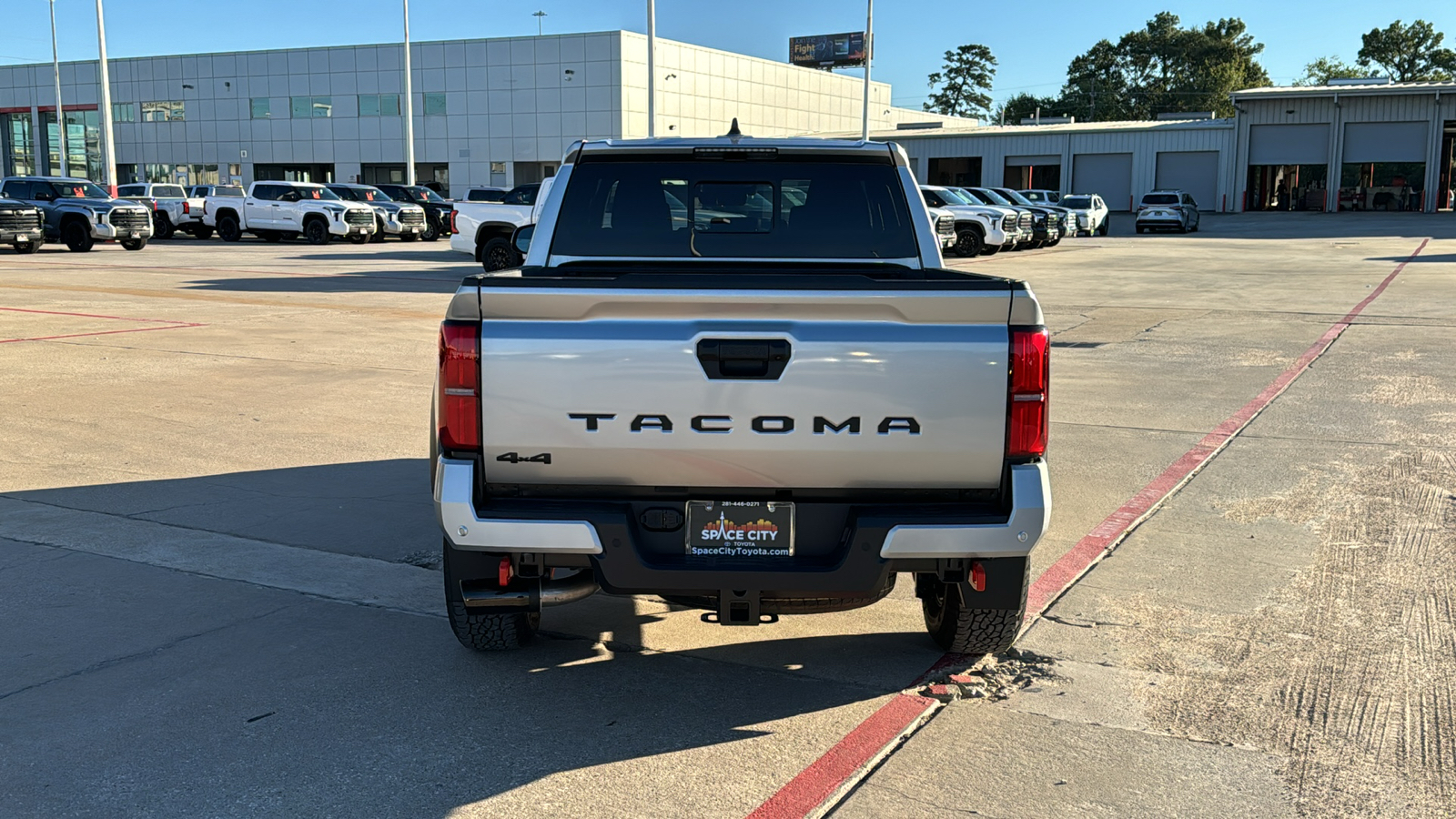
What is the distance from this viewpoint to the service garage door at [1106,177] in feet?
228

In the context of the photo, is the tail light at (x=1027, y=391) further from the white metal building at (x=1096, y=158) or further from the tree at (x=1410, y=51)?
the tree at (x=1410, y=51)

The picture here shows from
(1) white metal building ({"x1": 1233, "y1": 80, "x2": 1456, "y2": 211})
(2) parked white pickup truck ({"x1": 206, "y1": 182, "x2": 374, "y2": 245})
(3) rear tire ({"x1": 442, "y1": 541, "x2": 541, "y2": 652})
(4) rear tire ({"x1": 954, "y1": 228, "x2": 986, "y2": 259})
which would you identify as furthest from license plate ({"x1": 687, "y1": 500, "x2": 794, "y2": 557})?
(1) white metal building ({"x1": 1233, "y1": 80, "x2": 1456, "y2": 211})

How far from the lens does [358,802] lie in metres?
3.55

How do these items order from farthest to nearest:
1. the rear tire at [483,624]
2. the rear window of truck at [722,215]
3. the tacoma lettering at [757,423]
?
the rear window of truck at [722,215]
the rear tire at [483,624]
the tacoma lettering at [757,423]

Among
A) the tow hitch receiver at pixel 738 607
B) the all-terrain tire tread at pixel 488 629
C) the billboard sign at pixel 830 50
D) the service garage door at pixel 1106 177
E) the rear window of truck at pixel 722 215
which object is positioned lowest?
the all-terrain tire tread at pixel 488 629

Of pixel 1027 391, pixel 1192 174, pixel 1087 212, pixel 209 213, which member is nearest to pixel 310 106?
pixel 209 213

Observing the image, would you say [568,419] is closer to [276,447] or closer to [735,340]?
[735,340]

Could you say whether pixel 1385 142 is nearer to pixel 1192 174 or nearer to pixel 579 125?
pixel 1192 174

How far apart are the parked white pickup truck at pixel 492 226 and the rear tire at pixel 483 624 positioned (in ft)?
62.9

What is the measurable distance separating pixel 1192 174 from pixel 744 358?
69754mm

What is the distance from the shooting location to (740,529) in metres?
3.96

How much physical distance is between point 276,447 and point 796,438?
5.56 meters

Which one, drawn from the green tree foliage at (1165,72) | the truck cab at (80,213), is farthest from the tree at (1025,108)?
the truck cab at (80,213)

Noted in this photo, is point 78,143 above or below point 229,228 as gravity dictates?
above
